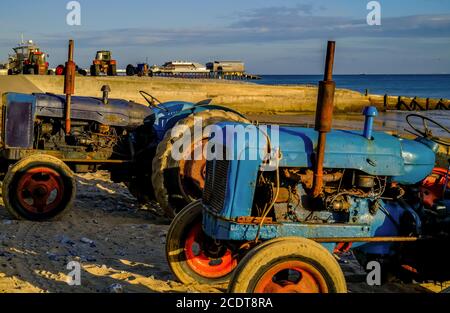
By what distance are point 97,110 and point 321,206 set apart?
17.9 ft

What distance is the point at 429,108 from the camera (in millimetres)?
53031

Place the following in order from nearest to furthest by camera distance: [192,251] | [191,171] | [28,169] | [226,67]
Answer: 1. [192,251]
2. [191,171]
3. [28,169]
4. [226,67]

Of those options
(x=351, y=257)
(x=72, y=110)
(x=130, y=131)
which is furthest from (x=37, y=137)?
(x=351, y=257)

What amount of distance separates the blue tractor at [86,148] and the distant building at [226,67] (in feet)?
314

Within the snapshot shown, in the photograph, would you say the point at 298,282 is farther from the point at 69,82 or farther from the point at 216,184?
the point at 69,82

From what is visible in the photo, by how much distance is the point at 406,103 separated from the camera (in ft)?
169

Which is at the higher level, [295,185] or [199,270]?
[295,185]

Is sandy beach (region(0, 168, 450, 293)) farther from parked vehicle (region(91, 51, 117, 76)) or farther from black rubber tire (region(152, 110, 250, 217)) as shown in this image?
parked vehicle (region(91, 51, 117, 76))

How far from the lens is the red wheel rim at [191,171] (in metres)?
8.26

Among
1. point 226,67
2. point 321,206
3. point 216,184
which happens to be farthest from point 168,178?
point 226,67

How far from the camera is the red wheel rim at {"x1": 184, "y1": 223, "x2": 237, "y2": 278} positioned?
6004mm

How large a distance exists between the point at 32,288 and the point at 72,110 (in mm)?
4623

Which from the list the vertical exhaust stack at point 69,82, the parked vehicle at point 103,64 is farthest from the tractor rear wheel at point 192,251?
the parked vehicle at point 103,64
